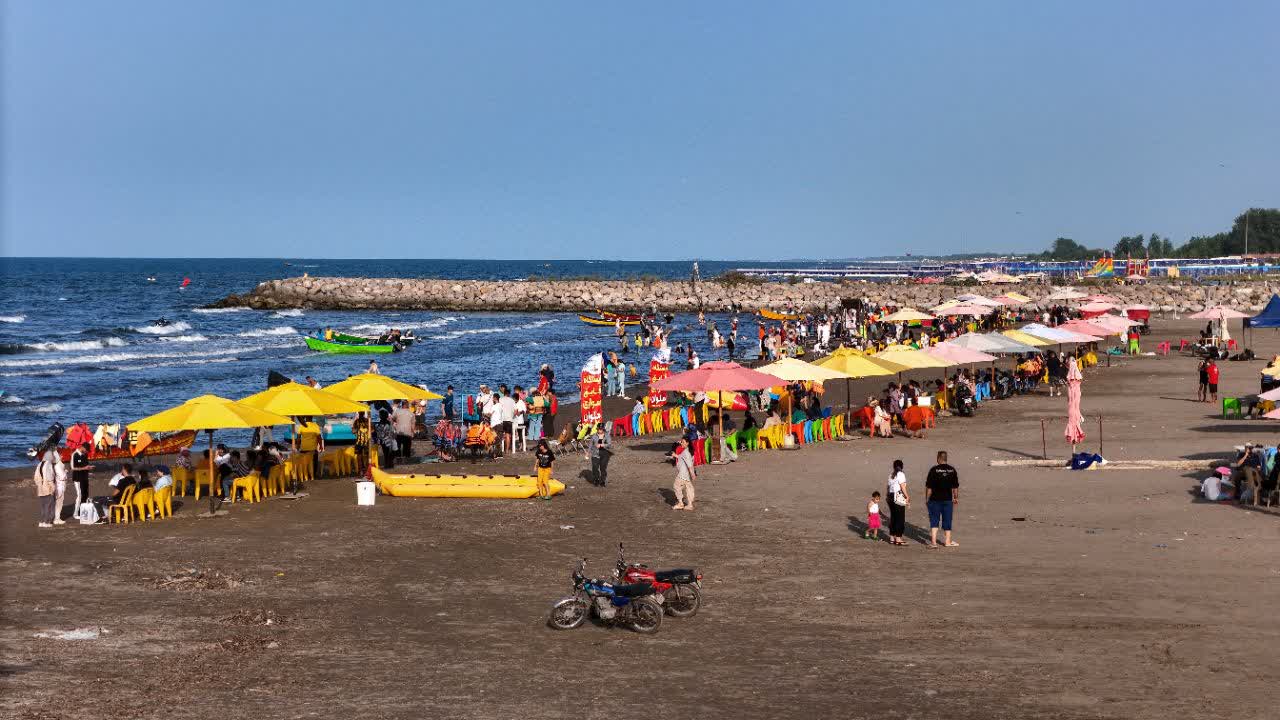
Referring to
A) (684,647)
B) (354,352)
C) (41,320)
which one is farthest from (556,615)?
(41,320)

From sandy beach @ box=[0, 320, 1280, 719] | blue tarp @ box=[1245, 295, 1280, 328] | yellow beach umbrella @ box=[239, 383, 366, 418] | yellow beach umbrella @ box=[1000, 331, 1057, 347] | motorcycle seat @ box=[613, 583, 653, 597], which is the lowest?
sandy beach @ box=[0, 320, 1280, 719]

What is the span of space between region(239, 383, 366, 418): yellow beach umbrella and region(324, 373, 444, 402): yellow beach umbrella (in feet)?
1.31

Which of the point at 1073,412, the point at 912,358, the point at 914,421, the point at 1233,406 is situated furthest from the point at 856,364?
the point at 1233,406

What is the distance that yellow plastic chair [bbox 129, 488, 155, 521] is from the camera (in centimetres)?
1768

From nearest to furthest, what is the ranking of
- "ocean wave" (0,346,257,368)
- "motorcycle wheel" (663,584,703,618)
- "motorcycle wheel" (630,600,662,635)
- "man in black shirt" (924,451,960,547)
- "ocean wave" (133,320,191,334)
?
"motorcycle wheel" (630,600,662,635)
"motorcycle wheel" (663,584,703,618)
"man in black shirt" (924,451,960,547)
"ocean wave" (0,346,257,368)
"ocean wave" (133,320,191,334)

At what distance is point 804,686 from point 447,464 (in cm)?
1414

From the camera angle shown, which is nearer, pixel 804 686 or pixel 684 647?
pixel 804 686

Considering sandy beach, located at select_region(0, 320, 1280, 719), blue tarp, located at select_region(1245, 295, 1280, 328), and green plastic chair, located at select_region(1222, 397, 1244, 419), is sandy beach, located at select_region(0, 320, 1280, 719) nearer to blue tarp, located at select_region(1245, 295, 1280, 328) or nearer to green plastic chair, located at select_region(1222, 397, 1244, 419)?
green plastic chair, located at select_region(1222, 397, 1244, 419)

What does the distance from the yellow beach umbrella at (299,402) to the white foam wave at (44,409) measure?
18.9 meters

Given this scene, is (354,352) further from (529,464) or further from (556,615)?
(556,615)

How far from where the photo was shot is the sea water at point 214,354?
3947cm

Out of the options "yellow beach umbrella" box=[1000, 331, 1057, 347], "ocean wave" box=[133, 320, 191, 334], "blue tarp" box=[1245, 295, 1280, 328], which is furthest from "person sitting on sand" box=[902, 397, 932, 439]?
"ocean wave" box=[133, 320, 191, 334]

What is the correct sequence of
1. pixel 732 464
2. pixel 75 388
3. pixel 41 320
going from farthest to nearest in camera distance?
pixel 41 320 → pixel 75 388 → pixel 732 464

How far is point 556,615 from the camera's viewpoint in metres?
12.0
